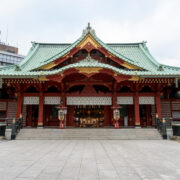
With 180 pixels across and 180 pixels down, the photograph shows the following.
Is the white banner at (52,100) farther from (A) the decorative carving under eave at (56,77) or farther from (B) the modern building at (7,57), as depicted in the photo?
(B) the modern building at (7,57)

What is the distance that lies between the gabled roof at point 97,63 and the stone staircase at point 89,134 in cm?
506

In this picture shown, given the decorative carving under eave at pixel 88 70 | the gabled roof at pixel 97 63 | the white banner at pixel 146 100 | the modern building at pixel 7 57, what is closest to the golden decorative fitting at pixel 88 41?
the gabled roof at pixel 97 63

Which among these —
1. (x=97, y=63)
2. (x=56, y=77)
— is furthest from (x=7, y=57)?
(x=97, y=63)

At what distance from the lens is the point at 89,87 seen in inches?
578

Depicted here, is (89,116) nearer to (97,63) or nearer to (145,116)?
(145,116)

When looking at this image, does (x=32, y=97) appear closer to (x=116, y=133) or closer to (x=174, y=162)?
(x=116, y=133)

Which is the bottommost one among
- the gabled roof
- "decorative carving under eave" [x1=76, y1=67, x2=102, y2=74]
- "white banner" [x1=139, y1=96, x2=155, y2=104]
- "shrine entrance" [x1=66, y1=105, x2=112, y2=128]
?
"shrine entrance" [x1=66, y1=105, x2=112, y2=128]

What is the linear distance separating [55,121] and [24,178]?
13132 millimetres

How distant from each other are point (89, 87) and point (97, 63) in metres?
2.73

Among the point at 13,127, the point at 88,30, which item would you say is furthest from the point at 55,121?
the point at 88,30

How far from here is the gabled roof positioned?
44.7 ft

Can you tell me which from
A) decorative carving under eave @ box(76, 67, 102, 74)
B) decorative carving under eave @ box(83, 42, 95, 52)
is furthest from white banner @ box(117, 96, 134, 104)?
decorative carving under eave @ box(83, 42, 95, 52)

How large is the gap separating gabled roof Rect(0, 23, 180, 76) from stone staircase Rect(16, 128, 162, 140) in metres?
5.06

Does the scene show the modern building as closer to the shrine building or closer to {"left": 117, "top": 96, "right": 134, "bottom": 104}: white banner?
the shrine building
